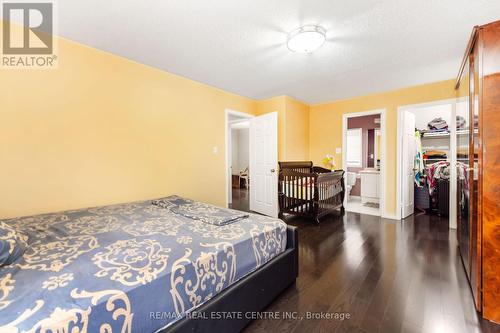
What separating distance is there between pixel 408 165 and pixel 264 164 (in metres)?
2.77

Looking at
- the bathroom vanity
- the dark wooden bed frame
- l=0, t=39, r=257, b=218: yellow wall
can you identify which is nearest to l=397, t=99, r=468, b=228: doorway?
the bathroom vanity

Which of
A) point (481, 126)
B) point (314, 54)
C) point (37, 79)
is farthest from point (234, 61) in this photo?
point (481, 126)

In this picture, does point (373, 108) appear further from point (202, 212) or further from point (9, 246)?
point (9, 246)

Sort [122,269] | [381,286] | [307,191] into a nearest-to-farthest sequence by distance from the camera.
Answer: [122,269]
[381,286]
[307,191]

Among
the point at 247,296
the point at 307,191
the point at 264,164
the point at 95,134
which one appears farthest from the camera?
the point at 264,164

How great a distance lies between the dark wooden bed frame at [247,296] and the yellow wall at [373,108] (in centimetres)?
314

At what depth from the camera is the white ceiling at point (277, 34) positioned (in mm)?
1778

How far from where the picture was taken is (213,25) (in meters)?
2.01

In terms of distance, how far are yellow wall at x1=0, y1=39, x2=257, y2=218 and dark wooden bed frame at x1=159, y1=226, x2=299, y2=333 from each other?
6.66 feet

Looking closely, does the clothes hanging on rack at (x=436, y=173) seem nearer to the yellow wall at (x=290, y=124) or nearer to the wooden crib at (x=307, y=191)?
the wooden crib at (x=307, y=191)

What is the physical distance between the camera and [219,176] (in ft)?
12.5

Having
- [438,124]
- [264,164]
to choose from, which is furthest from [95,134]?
[438,124]

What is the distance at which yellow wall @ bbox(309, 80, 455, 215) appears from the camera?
11.6ft

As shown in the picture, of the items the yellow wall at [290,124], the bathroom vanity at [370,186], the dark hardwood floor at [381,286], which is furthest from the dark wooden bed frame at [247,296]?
the bathroom vanity at [370,186]
